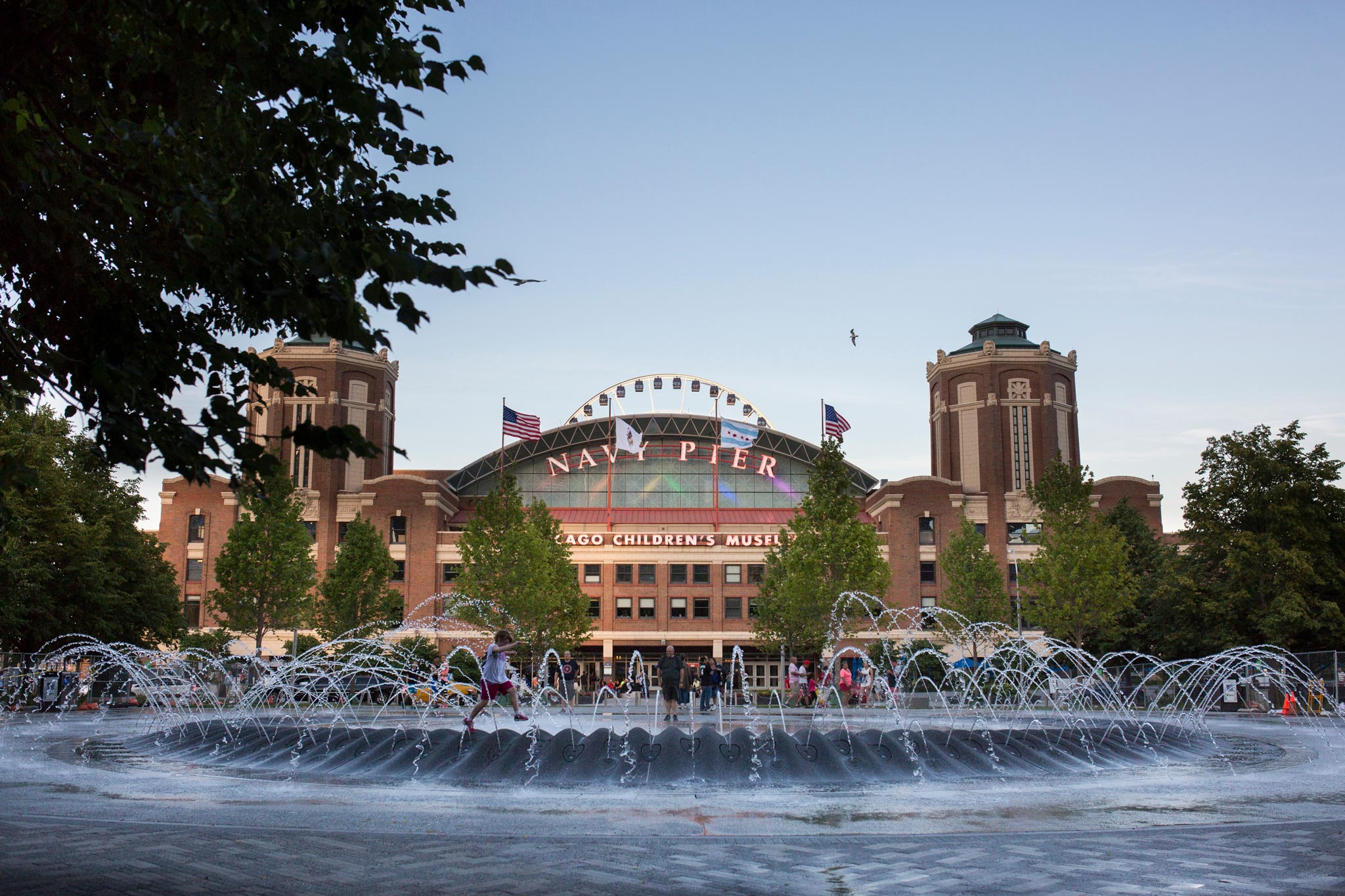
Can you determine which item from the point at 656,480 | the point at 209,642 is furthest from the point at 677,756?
the point at 656,480

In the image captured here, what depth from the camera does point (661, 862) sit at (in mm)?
8445

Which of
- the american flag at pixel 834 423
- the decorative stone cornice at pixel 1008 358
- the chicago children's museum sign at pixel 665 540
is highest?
the decorative stone cornice at pixel 1008 358

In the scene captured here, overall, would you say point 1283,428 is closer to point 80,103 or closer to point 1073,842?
point 1073,842

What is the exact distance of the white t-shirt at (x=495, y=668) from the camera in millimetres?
17125

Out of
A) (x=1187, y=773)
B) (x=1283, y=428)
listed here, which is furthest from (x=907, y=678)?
(x=1187, y=773)

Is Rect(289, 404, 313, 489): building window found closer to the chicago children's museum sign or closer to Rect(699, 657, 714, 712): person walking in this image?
the chicago children's museum sign

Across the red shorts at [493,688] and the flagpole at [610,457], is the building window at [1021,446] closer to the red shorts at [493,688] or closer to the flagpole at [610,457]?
the flagpole at [610,457]

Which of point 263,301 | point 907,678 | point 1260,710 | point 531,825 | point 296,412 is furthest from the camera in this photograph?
point 296,412

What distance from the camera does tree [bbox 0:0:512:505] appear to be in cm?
613

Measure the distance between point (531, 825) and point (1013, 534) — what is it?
6712 cm

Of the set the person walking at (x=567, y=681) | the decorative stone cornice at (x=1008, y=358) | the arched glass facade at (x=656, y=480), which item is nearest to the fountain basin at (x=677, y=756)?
the person walking at (x=567, y=681)

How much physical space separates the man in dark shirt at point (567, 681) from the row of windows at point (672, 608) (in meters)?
17.3

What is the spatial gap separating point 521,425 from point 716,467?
60.7ft

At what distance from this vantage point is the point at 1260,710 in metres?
37.2
